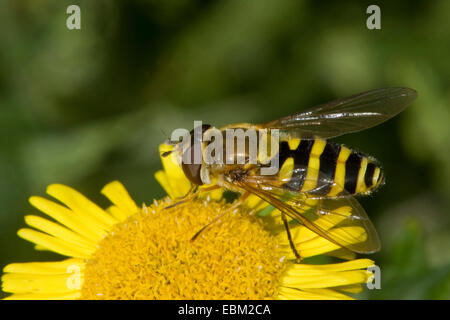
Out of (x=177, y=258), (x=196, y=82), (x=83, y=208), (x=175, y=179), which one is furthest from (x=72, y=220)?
(x=196, y=82)

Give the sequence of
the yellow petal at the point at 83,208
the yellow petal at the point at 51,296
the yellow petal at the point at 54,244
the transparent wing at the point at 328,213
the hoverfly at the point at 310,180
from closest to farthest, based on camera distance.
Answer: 1. the transparent wing at the point at 328,213
2. the hoverfly at the point at 310,180
3. the yellow petal at the point at 51,296
4. the yellow petal at the point at 54,244
5. the yellow petal at the point at 83,208

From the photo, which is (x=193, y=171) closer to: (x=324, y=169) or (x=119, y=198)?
(x=324, y=169)

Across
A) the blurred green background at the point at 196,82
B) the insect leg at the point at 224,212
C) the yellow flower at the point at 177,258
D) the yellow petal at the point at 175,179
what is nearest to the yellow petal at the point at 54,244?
the yellow flower at the point at 177,258

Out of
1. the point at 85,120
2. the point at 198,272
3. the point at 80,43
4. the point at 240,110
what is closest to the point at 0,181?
the point at 85,120

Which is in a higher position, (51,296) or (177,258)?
(177,258)

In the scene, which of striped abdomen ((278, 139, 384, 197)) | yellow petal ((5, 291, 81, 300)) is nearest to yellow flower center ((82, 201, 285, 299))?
yellow petal ((5, 291, 81, 300))

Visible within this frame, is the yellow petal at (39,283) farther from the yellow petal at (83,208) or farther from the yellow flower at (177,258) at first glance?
the yellow petal at (83,208)

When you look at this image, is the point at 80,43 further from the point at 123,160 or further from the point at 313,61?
the point at 313,61
